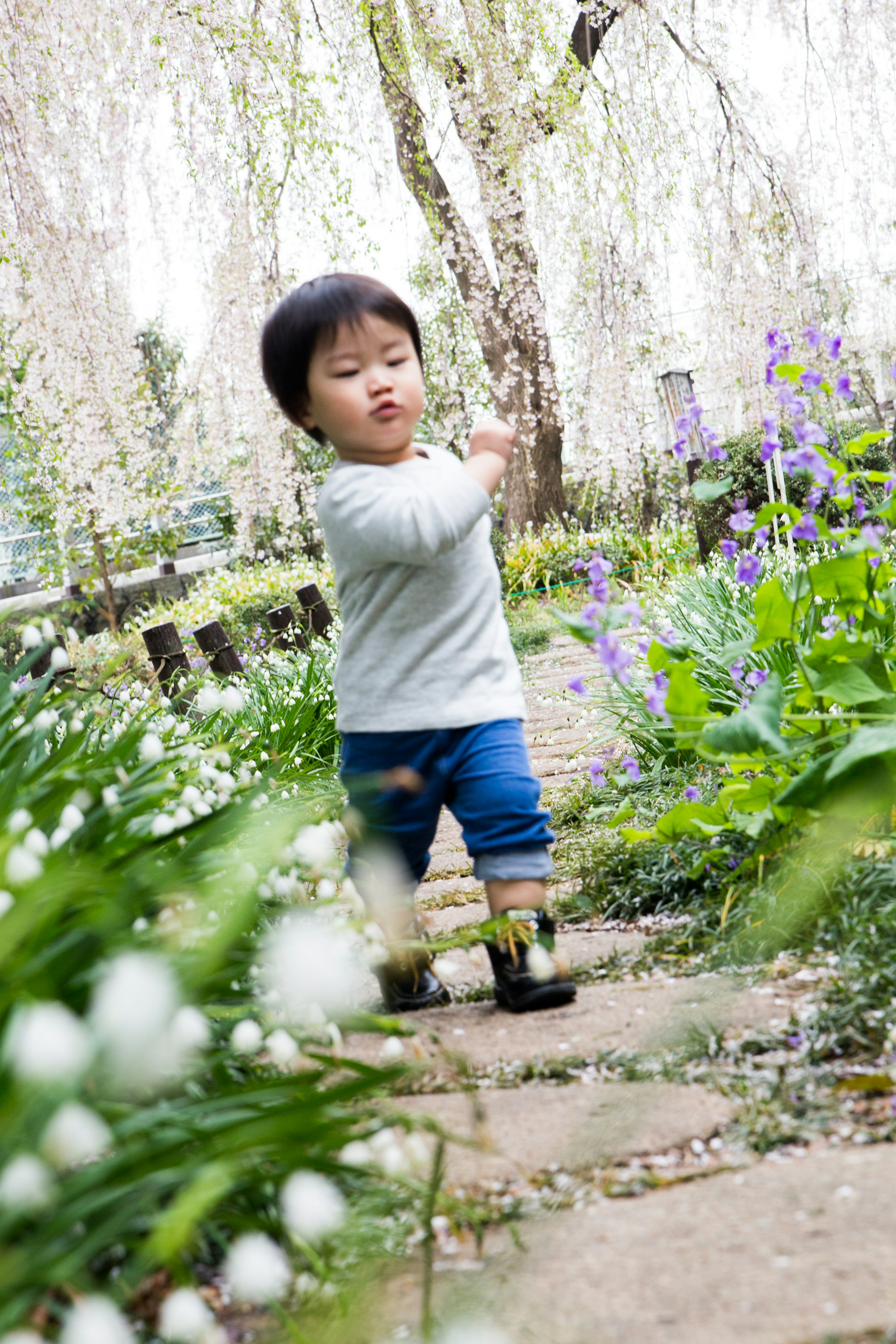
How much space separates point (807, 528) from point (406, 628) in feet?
2.33

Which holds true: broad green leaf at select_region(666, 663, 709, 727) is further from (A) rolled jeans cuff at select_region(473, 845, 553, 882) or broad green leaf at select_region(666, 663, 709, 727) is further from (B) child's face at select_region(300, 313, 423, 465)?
(B) child's face at select_region(300, 313, 423, 465)

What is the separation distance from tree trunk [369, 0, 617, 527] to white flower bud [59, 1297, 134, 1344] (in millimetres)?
7418

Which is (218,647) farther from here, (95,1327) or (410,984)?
(95,1327)

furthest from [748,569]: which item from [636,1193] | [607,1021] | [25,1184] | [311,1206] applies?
[25,1184]

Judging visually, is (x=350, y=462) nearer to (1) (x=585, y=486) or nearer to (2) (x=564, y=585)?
(2) (x=564, y=585)

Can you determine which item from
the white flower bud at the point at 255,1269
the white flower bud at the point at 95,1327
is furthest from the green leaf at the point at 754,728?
the white flower bud at the point at 95,1327

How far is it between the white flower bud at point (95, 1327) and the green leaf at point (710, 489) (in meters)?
1.54

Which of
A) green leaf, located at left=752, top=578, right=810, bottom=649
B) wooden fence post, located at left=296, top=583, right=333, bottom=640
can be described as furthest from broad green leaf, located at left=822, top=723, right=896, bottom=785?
wooden fence post, located at left=296, top=583, right=333, bottom=640

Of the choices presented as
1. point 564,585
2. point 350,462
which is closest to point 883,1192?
point 350,462

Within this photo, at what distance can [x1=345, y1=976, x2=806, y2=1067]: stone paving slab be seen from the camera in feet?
4.77

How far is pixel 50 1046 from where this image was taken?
0.59 m

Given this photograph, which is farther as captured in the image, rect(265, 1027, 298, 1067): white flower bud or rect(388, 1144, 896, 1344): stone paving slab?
rect(265, 1027, 298, 1067): white flower bud

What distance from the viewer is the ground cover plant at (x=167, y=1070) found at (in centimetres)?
70

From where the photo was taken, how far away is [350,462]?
195cm
